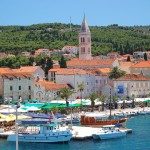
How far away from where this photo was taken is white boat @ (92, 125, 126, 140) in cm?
4725

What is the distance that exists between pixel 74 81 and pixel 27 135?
3668 cm

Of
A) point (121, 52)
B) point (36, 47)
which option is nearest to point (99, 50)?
point (121, 52)

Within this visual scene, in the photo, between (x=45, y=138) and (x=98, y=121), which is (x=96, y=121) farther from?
(x=45, y=138)

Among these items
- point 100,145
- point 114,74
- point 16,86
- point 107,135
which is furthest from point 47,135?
point 114,74

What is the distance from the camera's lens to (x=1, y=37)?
19100 centimetres

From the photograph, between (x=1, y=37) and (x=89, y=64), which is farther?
(x=1, y=37)

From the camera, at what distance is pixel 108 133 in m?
48.2

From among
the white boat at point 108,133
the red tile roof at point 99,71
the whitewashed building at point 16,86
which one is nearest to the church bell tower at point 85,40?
the red tile roof at point 99,71

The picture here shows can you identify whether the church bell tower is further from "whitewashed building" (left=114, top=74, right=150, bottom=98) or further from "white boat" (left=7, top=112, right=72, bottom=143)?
"white boat" (left=7, top=112, right=72, bottom=143)

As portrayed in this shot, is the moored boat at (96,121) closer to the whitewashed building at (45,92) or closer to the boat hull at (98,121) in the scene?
the boat hull at (98,121)

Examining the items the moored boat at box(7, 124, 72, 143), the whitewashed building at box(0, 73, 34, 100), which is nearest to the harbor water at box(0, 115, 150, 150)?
the moored boat at box(7, 124, 72, 143)

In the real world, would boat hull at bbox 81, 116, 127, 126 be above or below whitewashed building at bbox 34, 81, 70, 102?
below

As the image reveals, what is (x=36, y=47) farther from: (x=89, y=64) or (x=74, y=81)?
(x=74, y=81)

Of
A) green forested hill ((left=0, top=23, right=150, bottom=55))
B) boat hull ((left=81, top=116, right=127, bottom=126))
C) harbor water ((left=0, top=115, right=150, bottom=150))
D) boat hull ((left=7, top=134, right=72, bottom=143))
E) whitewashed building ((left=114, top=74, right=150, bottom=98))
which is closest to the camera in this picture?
harbor water ((left=0, top=115, right=150, bottom=150))
